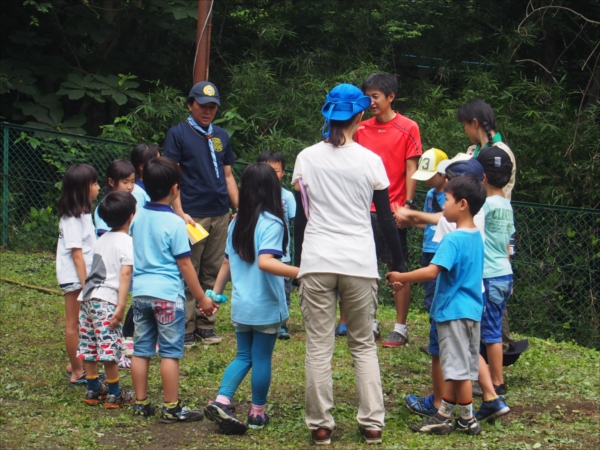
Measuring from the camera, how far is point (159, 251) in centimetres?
441

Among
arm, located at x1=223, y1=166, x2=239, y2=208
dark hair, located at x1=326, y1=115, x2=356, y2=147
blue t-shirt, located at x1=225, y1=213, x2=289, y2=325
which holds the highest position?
dark hair, located at x1=326, y1=115, x2=356, y2=147

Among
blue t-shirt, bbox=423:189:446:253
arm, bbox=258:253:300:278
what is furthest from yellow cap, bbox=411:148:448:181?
arm, bbox=258:253:300:278

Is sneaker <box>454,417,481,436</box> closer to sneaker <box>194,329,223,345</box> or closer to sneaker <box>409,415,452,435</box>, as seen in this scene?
sneaker <box>409,415,452,435</box>

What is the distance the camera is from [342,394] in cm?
508

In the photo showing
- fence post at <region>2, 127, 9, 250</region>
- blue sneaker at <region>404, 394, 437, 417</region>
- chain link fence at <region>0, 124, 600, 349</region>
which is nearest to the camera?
blue sneaker at <region>404, 394, 437, 417</region>

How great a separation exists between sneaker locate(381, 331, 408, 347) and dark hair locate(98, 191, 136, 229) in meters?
2.55

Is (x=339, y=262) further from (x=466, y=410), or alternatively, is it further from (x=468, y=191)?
(x=466, y=410)

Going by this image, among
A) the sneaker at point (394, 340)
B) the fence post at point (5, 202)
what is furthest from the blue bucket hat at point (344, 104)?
the fence post at point (5, 202)

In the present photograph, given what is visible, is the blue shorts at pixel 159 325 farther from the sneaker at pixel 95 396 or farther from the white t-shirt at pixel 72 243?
the white t-shirt at pixel 72 243

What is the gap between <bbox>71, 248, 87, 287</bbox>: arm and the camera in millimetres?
4949

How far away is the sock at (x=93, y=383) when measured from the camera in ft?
15.7

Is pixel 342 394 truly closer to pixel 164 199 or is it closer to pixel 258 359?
pixel 258 359

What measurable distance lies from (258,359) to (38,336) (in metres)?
2.85

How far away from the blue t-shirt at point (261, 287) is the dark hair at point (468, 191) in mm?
949
